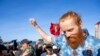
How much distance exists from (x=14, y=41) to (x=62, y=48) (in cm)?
300

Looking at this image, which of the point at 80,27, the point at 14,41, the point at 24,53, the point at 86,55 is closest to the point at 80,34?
the point at 80,27

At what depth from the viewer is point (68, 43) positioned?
195 centimetres

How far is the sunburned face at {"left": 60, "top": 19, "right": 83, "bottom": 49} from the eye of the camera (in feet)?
6.04

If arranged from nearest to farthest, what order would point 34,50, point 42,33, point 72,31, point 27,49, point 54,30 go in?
point 72,31
point 42,33
point 27,49
point 34,50
point 54,30

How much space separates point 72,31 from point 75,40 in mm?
75

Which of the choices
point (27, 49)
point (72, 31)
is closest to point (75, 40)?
point (72, 31)

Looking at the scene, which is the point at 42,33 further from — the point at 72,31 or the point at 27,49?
the point at 27,49

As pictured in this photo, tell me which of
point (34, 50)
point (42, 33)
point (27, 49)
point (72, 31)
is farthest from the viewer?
point (34, 50)

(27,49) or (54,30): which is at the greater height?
(54,30)

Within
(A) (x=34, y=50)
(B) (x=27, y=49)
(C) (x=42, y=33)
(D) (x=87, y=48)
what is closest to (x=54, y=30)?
(A) (x=34, y=50)

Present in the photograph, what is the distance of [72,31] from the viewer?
1843mm

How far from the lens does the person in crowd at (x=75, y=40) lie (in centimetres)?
186

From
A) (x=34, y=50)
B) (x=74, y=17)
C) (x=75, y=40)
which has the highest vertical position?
(x=74, y=17)

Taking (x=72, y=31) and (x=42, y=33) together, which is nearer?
(x=72, y=31)
